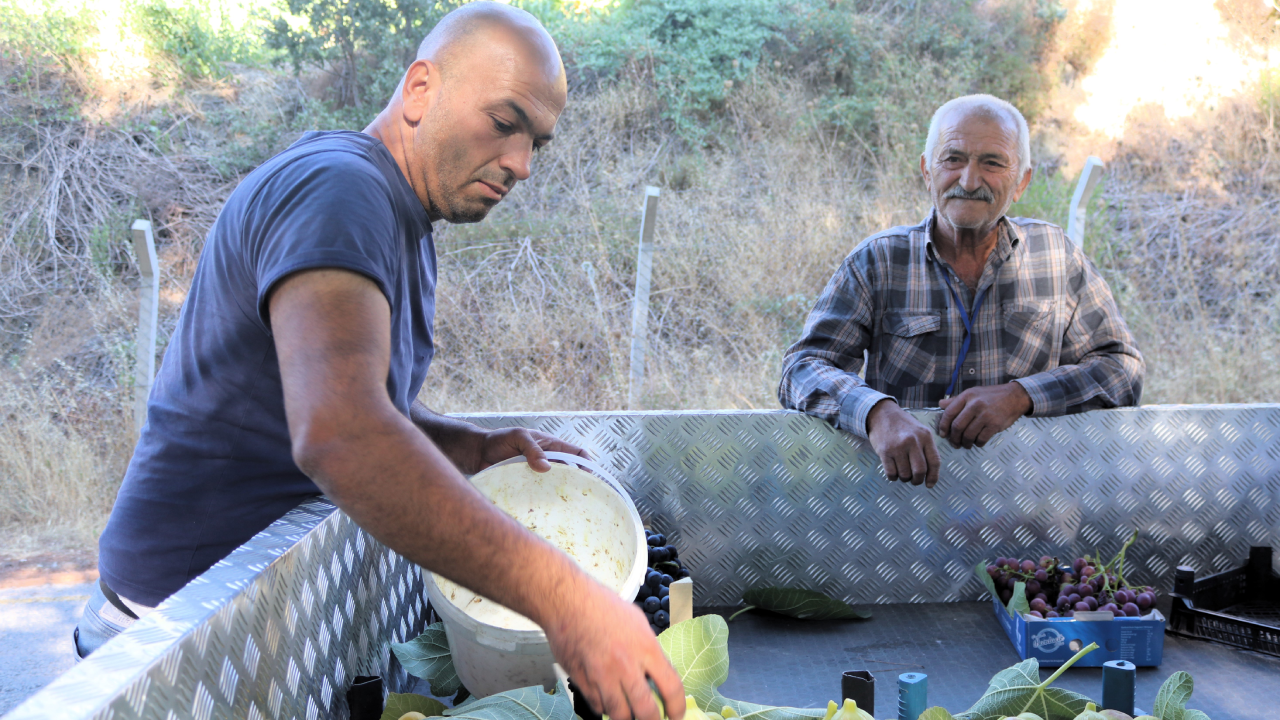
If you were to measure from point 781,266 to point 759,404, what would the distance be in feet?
5.48

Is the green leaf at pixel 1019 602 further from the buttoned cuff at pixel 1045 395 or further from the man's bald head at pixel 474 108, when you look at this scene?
the man's bald head at pixel 474 108

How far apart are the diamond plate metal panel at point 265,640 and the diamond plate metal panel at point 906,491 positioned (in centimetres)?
71

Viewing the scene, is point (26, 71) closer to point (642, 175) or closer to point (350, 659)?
point (642, 175)

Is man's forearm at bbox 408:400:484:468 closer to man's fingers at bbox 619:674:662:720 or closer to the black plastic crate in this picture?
man's fingers at bbox 619:674:662:720

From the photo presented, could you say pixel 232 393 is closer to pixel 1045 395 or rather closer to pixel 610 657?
pixel 610 657

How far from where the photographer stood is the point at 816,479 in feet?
6.61

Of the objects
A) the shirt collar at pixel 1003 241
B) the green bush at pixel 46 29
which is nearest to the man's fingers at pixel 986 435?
the shirt collar at pixel 1003 241

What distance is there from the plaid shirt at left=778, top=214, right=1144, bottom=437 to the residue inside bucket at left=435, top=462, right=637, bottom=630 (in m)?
0.88

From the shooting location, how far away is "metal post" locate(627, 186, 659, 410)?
426 cm

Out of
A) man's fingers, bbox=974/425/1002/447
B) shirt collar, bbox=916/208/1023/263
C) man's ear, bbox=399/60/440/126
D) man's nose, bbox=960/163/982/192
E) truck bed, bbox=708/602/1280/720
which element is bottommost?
truck bed, bbox=708/602/1280/720

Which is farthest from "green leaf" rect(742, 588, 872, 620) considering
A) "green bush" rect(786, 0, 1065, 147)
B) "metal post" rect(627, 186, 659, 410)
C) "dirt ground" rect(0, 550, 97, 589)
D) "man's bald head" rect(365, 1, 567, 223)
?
"green bush" rect(786, 0, 1065, 147)

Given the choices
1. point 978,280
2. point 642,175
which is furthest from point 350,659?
point 642,175

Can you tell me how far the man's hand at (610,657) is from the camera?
0.83 metres

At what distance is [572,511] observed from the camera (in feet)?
5.34
